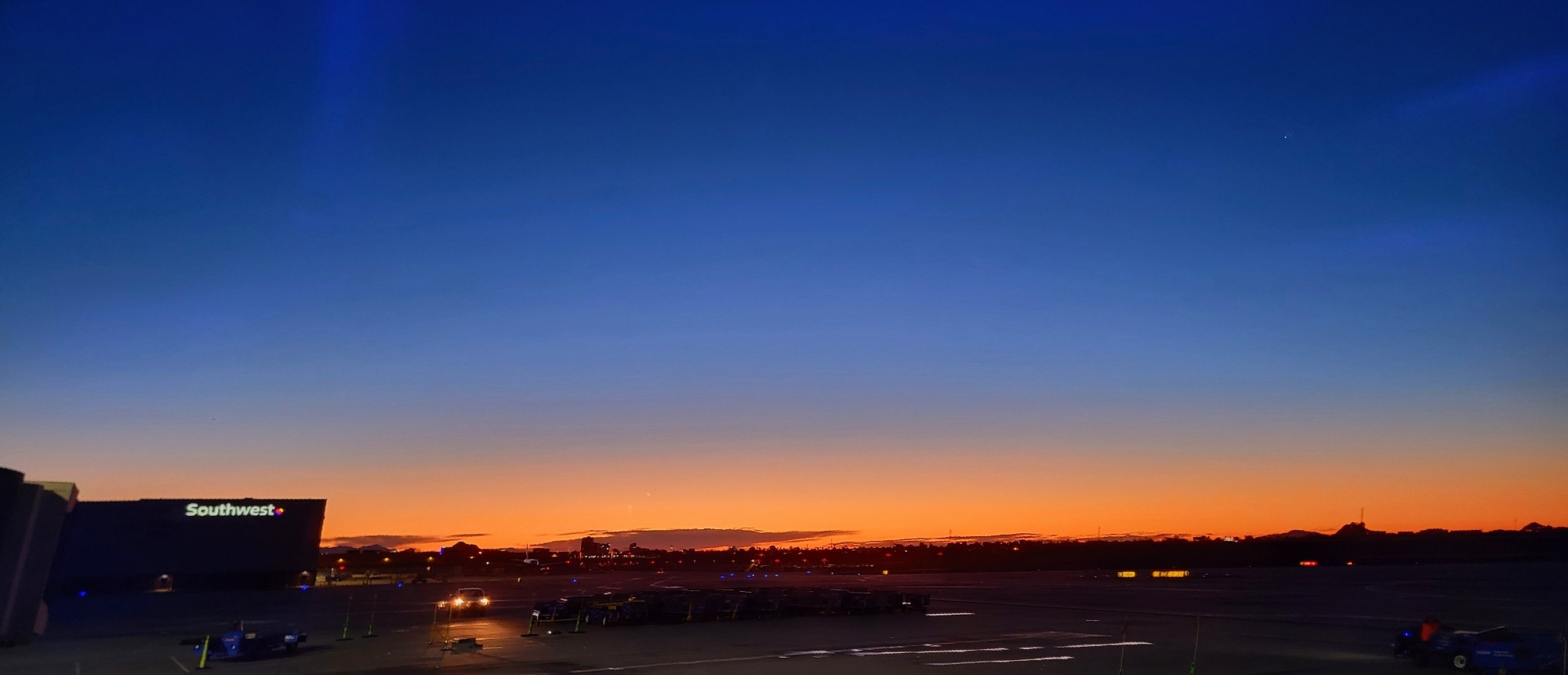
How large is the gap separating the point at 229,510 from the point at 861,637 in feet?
328

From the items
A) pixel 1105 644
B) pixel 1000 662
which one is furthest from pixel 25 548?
pixel 1105 644

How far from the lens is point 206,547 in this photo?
11475cm

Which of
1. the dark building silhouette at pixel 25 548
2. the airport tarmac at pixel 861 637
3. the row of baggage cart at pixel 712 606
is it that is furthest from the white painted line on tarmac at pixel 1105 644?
the dark building silhouette at pixel 25 548

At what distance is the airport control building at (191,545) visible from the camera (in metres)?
110

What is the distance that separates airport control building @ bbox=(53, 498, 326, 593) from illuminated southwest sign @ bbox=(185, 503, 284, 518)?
3.5 inches

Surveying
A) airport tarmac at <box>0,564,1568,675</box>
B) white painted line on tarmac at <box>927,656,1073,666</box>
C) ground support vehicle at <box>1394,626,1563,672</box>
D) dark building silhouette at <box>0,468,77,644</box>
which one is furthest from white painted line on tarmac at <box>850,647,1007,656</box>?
dark building silhouette at <box>0,468,77,644</box>

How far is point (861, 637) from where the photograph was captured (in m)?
44.7

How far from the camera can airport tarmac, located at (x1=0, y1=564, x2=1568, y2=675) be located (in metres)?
34.1

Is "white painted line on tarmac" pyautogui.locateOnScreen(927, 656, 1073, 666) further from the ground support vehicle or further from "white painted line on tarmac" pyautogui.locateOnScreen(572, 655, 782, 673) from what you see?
the ground support vehicle

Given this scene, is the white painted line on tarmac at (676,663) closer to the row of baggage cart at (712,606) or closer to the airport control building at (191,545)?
the row of baggage cart at (712,606)

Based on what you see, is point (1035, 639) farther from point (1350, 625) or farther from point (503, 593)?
point (503, 593)

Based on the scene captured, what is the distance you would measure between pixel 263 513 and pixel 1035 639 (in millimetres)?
105844

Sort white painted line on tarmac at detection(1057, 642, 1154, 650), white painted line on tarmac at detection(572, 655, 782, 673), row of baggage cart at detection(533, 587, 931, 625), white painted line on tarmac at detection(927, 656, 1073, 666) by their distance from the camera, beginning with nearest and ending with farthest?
white painted line on tarmac at detection(572, 655, 782, 673)
white painted line on tarmac at detection(927, 656, 1073, 666)
white painted line on tarmac at detection(1057, 642, 1154, 650)
row of baggage cart at detection(533, 587, 931, 625)

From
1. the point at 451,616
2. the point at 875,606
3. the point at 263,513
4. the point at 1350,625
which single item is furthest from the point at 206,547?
the point at 1350,625
